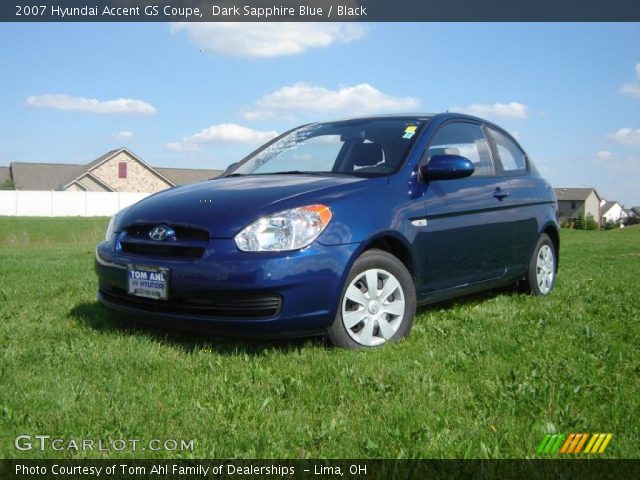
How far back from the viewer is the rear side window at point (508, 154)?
620 centimetres

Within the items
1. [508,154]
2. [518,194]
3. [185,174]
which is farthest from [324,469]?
[185,174]

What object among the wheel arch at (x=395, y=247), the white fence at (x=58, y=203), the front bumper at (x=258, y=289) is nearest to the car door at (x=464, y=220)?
the wheel arch at (x=395, y=247)

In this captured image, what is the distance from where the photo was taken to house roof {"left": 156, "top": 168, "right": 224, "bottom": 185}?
6725cm

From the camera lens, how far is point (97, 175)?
2302 inches

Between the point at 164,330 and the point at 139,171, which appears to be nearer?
the point at 164,330

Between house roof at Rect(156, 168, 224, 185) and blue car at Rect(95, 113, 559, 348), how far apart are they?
205 feet

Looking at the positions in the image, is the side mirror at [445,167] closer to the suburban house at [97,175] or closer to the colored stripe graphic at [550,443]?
the colored stripe graphic at [550,443]

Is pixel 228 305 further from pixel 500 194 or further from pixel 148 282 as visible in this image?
pixel 500 194

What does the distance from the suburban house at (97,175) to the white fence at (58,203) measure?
732 cm

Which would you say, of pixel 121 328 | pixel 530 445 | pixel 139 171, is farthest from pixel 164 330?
pixel 139 171

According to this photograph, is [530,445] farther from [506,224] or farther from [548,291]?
[548,291]

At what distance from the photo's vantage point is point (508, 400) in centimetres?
322

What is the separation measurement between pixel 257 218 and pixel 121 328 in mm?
1572

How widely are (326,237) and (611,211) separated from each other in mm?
123377
